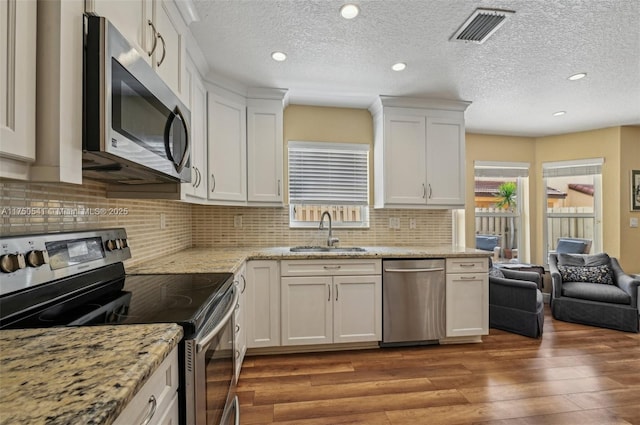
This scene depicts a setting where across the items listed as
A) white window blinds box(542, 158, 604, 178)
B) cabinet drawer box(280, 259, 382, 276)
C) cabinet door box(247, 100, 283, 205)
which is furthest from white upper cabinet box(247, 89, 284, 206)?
white window blinds box(542, 158, 604, 178)

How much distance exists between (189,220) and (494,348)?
311cm

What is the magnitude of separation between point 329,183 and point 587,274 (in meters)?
3.20

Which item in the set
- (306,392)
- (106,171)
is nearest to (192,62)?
(106,171)

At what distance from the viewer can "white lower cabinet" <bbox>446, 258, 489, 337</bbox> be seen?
2.76 meters

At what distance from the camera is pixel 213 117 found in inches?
102

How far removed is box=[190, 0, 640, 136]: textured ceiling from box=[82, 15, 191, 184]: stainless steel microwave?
3.12ft

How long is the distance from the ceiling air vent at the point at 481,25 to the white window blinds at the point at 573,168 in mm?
3112

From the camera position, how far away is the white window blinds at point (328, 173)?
3.26m

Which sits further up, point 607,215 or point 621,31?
point 621,31

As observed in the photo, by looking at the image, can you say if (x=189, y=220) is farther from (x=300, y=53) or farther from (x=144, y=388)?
(x=144, y=388)

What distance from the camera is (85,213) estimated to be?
4.71 ft

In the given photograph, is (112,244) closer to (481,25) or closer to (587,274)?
(481,25)

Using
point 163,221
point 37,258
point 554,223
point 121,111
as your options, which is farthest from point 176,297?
point 554,223

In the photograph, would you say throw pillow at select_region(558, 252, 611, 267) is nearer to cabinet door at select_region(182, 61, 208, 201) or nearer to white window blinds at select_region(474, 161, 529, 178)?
white window blinds at select_region(474, 161, 529, 178)
